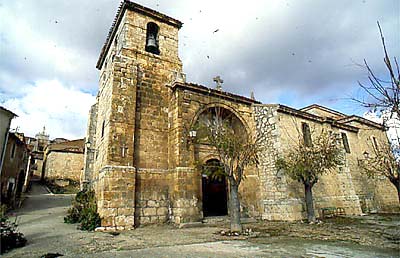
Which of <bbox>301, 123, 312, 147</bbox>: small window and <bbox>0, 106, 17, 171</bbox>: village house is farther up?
<bbox>301, 123, 312, 147</bbox>: small window

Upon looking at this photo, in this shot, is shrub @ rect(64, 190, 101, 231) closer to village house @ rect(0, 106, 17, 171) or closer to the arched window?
Result: village house @ rect(0, 106, 17, 171)

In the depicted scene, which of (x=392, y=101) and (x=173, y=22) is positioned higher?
(x=173, y=22)

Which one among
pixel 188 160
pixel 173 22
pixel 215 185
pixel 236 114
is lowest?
pixel 215 185

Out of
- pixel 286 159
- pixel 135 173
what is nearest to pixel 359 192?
pixel 286 159

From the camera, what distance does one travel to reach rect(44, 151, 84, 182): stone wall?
2948cm

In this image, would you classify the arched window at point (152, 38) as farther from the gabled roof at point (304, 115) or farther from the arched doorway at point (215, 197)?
the arched doorway at point (215, 197)

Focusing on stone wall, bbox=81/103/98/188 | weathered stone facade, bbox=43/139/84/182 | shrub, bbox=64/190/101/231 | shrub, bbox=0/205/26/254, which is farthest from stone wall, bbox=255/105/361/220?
weathered stone facade, bbox=43/139/84/182

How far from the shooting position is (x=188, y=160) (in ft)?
34.1

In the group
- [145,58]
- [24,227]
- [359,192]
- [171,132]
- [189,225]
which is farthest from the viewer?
[359,192]

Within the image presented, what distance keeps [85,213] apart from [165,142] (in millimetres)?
4245

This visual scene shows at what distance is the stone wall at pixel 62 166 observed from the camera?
29.5m

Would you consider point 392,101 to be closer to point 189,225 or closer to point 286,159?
point 189,225

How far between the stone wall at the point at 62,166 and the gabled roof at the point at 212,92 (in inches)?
930

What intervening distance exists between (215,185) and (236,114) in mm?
4089
